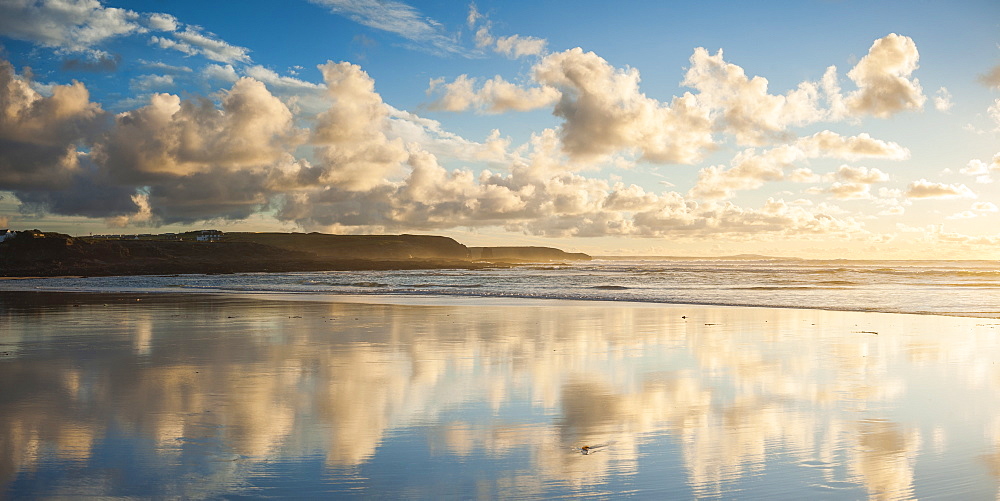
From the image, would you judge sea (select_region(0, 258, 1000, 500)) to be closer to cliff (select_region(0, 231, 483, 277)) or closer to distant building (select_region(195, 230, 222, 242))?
cliff (select_region(0, 231, 483, 277))

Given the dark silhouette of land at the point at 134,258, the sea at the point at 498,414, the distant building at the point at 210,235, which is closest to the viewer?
the sea at the point at 498,414

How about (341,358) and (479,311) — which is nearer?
(341,358)

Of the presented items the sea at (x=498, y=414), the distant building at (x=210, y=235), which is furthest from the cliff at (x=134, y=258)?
the sea at (x=498, y=414)

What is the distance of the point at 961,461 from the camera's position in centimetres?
644

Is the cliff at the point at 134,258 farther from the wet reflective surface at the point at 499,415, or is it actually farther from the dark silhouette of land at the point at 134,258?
the wet reflective surface at the point at 499,415

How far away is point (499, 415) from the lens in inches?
320

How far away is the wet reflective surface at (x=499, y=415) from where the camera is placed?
19.0 ft

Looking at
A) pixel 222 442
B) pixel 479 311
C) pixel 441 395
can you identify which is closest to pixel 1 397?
pixel 222 442

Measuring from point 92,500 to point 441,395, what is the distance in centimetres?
474

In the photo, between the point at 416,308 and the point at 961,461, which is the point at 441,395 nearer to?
the point at 961,461

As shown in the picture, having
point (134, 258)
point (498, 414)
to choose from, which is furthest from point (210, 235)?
point (498, 414)

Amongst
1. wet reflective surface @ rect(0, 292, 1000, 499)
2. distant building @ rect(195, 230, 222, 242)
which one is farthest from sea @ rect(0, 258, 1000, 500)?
distant building @ rect(195, 230, 222, 242)

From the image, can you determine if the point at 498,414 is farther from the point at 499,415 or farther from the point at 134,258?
the point at 134,258

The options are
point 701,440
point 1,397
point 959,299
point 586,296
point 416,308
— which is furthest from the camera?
point 586,296
